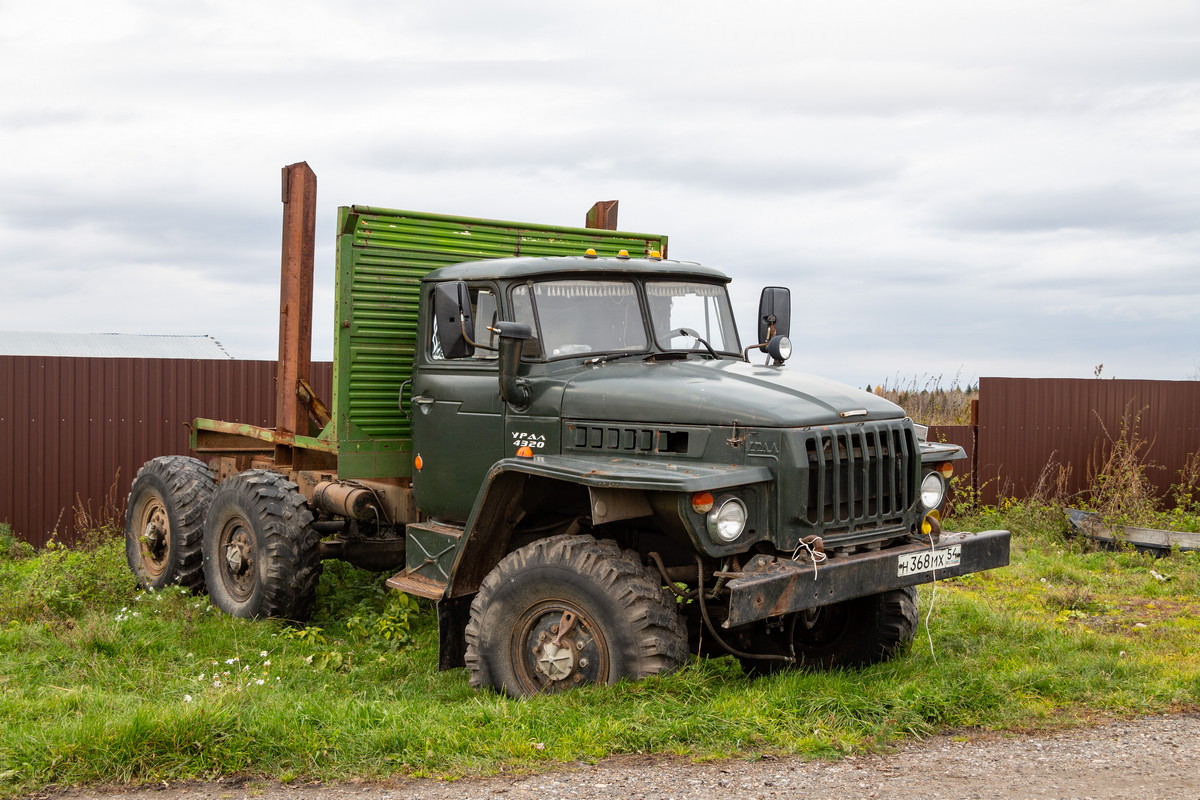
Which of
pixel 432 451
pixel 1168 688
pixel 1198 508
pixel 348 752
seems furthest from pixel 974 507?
pixel 348 752

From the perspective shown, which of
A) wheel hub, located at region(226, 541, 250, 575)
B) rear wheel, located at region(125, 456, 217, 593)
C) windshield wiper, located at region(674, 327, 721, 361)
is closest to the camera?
windshield wiper, located at region(674, 327, 721, 361)

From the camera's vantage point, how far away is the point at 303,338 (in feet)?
31.4

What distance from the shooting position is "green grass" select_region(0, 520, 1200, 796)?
5277 mm

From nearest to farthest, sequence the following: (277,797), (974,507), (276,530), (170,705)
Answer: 1. (277,797)
2. (170,705)
3. (276,530)
4. (974,507)

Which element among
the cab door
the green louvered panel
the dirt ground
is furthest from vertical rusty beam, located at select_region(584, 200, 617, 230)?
the dirt ground

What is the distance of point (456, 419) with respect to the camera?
7.49 meters

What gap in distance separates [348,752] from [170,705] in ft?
3.43

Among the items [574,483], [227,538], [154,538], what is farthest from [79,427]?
[574,483]

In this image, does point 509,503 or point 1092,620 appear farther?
point 1092,620

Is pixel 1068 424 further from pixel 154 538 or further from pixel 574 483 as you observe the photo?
pixel 154 538

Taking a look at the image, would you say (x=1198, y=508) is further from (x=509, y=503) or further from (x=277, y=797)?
(x=277, y=797)

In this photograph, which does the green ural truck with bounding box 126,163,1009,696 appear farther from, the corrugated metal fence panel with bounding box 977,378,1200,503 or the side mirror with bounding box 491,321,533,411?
the corrugated metal fence panel with bounding box 977,378,1200,503

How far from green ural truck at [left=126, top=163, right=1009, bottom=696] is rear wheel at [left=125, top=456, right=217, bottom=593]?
0.09 feet

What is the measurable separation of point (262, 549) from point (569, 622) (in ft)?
10.8
